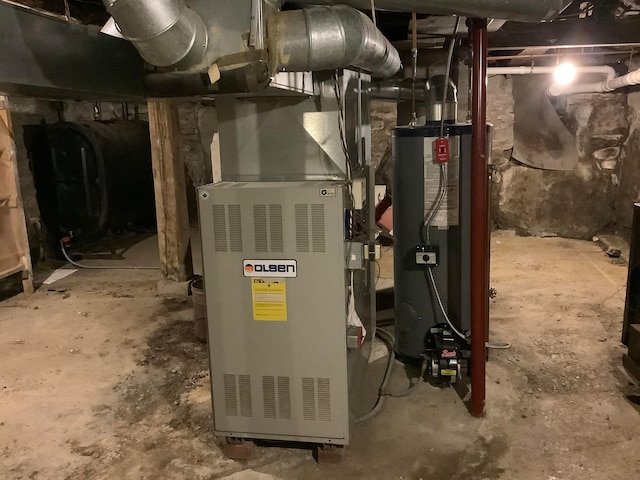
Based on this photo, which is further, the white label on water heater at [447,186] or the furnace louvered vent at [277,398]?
the white label on water heater at [447,186]

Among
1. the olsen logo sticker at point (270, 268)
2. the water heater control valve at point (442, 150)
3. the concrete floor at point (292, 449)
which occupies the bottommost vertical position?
the concrete floor at point (292, 449)

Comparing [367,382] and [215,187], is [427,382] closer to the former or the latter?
[367,382]

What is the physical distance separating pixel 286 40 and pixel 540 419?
1.77 m

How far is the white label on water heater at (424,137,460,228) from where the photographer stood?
247cm

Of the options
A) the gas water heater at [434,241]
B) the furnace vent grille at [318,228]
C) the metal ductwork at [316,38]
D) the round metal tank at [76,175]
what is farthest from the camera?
the round metal tank at [76,175]

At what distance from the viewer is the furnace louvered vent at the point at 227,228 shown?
1.89 metres

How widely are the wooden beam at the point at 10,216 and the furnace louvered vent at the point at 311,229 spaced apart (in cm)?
301

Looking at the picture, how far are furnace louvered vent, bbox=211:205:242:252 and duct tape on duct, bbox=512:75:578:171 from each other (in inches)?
175

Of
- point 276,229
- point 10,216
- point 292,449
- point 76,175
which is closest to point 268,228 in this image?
point 276,229

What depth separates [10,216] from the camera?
4.11 meters

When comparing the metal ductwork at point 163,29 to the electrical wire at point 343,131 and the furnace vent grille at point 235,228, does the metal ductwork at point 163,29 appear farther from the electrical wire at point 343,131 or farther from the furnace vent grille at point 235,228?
the electrical wire at point 343,131

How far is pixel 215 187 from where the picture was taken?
1.93 metres

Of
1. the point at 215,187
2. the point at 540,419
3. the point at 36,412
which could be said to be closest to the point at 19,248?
the point at 36,412

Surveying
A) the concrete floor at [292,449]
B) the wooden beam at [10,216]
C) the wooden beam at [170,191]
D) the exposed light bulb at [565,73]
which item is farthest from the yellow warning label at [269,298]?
the exposed light bulb at [565,73]
